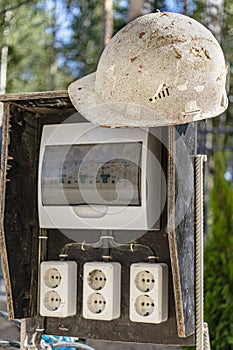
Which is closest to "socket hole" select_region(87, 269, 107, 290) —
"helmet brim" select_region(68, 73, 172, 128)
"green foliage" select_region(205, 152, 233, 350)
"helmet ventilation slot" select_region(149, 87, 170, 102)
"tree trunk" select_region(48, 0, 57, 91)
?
"helmet brim" select_region(68, 73, 172, 128)

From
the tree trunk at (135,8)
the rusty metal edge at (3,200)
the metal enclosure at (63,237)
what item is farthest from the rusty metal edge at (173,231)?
the tree trunk at (135,8)

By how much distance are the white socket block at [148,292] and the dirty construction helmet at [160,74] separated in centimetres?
48

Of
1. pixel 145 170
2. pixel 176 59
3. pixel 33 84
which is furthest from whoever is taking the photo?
pixel 33 84

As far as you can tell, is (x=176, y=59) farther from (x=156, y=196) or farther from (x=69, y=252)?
(x=69, y=252)

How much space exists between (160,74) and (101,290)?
714 millimetres

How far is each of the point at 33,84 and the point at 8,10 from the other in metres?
2.80

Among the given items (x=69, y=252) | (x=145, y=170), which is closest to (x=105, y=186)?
(x=145, y=170)

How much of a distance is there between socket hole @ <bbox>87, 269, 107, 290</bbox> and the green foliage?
1.88 metres

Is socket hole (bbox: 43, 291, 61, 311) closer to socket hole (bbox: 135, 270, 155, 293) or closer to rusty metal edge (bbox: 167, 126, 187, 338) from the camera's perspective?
socket hole (bbox: 135, 270, 155, 293)

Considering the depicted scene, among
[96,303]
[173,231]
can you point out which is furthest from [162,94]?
[96,303]

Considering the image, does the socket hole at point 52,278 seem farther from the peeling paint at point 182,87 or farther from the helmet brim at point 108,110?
the peeling paint at point 182,87

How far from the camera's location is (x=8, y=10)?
46.4 feet

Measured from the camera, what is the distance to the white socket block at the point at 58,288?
2084mm

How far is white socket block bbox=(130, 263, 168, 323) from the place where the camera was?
1970 millimetres
